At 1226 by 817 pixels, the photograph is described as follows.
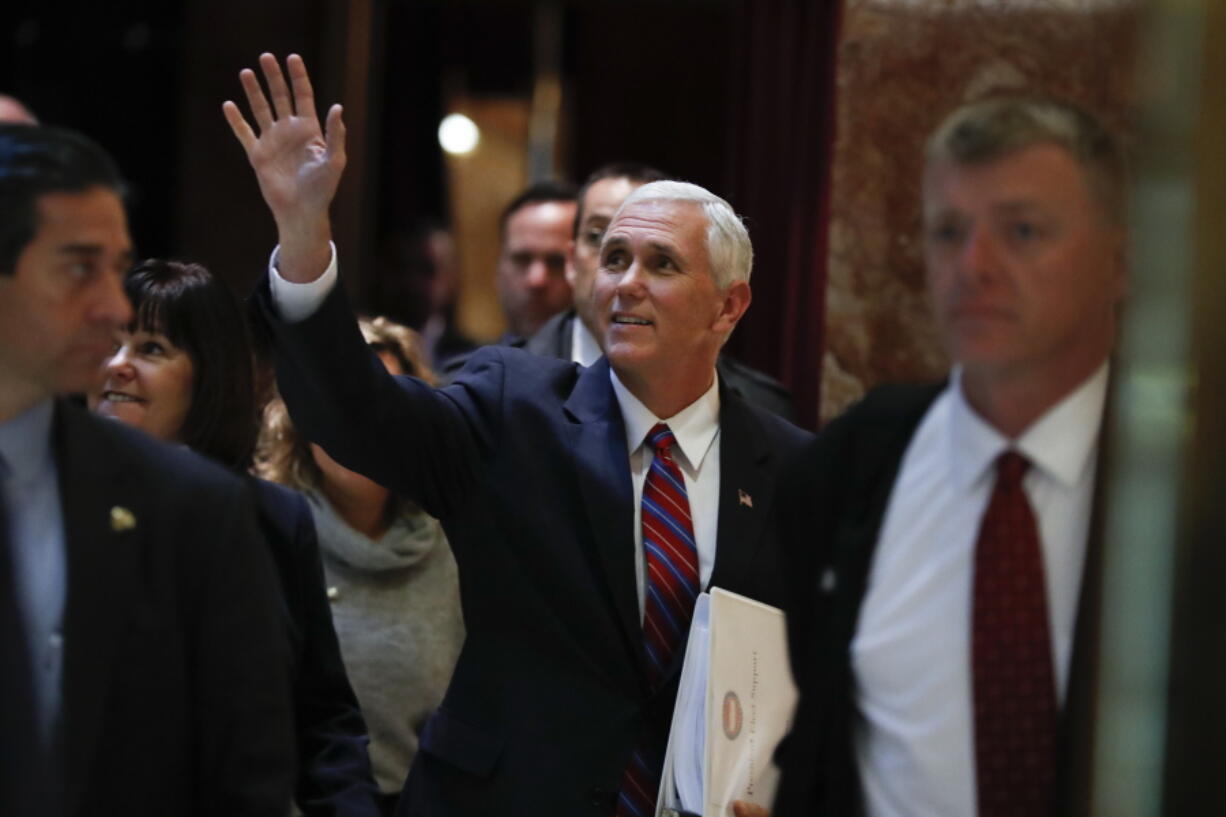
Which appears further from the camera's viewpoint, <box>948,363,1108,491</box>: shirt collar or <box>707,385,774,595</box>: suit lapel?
<box>707,385,774,595</box>: suit lapel

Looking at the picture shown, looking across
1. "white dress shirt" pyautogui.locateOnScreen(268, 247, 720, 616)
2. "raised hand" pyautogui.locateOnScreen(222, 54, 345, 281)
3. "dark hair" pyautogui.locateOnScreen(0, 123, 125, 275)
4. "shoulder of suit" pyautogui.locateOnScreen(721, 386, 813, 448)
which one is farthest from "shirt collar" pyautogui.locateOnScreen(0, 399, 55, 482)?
"shoulder of suit" pyautogui.locateOnScreen(721, 386, 813, 448)

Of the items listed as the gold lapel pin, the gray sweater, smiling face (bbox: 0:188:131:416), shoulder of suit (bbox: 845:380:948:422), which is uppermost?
smiling face (bbox: 0:188:131:416)

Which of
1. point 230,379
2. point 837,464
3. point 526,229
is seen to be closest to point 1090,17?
point 837,464

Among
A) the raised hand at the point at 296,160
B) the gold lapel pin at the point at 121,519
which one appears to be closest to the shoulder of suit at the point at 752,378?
the raised hand at the point at 296,160

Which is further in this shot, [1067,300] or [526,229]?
[526,229]

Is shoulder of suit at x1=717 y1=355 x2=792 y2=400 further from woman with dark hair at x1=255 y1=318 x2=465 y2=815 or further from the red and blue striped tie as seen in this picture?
the red and blue striped tie

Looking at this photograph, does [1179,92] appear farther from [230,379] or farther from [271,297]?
[230,379]

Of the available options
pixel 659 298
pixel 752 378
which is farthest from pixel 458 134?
pixel 659 298

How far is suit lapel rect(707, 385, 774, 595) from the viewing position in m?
2.73

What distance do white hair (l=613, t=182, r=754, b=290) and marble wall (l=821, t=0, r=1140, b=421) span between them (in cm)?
25

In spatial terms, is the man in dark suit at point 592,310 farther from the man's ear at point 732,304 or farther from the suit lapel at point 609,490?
the suit lapel at point 609,490

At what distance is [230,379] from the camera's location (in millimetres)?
2662

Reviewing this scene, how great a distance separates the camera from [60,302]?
181 centimetres

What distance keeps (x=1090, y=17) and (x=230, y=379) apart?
1377 mm
